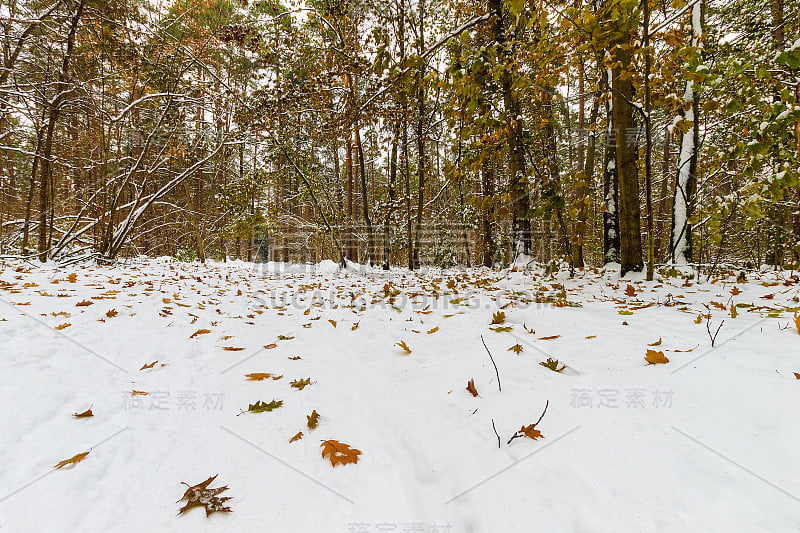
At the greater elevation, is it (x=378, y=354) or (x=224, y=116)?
(x=224, y=116)

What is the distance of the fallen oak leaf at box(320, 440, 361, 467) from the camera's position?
134 centimetres

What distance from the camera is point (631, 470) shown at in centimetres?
109

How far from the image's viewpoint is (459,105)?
287 cm

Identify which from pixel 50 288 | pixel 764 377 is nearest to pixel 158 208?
pixel 50 288

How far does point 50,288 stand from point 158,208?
11878mm

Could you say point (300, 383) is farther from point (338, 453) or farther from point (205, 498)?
point (205, 498)

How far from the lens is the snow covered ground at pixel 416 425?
1027 millimetres

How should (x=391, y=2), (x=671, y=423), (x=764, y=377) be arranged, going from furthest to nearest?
(x=391, y=2) → (x=764, y=377) → (x=671, y=423)

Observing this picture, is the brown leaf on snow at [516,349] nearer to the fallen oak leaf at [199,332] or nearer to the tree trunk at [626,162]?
the fallen oak leaf at [199,332]

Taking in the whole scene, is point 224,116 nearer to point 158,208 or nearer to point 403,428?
point 158,208

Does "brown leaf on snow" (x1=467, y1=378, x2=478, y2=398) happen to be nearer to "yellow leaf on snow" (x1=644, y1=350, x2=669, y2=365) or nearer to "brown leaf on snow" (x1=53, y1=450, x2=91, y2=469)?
"yellow leaf on snow" (x1=644, y1=350, x2=669, y2=365)

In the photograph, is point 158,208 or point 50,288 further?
point 158,208

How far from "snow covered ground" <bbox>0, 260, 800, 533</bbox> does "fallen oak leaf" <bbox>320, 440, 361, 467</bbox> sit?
0.03 meters

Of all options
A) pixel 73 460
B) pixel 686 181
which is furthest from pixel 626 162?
pixel 73 460
